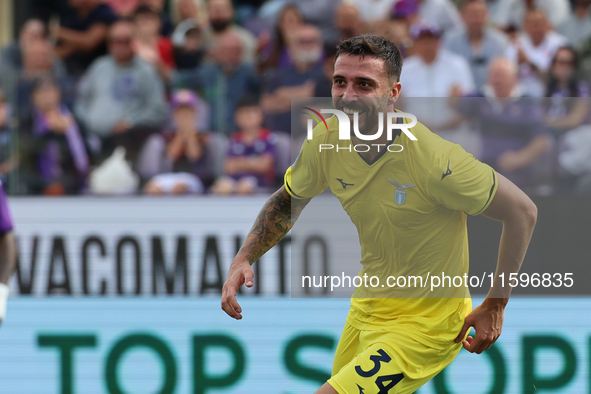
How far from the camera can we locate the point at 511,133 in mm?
4566

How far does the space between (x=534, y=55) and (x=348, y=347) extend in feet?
14.6

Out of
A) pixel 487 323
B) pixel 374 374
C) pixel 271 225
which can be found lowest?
pixel 374 374

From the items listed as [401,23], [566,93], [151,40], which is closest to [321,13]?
[401,23]

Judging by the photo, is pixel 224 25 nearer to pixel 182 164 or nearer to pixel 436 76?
pixel 182 164

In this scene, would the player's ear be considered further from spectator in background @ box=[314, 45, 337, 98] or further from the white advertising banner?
spectator in background @ box=[314, 45, 337, 98]

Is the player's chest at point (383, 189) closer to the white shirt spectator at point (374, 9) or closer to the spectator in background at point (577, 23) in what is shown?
the white shirt spectator at point (374, 9)

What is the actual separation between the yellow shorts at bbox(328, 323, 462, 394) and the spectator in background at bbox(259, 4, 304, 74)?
3929 millimetres

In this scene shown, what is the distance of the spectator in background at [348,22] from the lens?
22.4 ft

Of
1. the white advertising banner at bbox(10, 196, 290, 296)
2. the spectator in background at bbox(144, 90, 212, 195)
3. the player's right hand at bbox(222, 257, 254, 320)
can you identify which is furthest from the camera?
the spectator in background at bbox(144, 90, 212, 195)

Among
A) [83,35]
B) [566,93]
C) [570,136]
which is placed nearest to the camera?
[570,136]

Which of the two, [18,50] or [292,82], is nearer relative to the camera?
[292,82]

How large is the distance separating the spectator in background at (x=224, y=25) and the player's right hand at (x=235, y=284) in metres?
4.06

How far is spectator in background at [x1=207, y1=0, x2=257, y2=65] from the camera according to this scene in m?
6.92

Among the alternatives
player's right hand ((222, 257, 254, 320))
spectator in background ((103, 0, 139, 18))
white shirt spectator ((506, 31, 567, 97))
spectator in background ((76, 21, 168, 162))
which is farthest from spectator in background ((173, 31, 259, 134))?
player's right hand ((222, 257, 254, 320))
